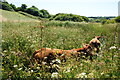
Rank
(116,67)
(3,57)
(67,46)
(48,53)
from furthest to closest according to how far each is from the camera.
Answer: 1. (67,46)
2. (3,57)
3. (48,53)
4. (116,67)

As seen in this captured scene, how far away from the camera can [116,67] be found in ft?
9.39

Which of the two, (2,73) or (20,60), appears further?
(20,60)

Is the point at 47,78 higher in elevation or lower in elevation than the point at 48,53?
lower

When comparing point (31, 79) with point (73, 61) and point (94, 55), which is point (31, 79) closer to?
point (73, 61)

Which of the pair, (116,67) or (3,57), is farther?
(3,57)

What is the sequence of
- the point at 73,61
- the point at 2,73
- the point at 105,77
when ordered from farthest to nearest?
the point at 73,61 < the point at 2,73 < the point at 105,77

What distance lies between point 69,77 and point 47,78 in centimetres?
47

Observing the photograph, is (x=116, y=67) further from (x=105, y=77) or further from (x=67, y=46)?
(x=67, y=46)

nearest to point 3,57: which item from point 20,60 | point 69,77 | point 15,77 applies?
point 20,60

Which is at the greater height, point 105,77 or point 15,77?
point 105,77

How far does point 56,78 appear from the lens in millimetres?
2637

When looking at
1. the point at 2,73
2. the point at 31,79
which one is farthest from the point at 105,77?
the point at 2,73

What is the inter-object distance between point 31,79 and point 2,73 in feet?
2.73

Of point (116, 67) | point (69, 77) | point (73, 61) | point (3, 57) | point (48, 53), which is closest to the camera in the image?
point (69, 77)
